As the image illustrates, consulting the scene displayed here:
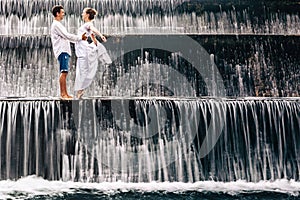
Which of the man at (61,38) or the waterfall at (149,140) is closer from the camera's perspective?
→ the man at (61,38)

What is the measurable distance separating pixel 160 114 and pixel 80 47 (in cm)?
205

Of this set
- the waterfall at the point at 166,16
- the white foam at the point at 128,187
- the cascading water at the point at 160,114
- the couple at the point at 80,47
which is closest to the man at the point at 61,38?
the couple at the point at 80,47

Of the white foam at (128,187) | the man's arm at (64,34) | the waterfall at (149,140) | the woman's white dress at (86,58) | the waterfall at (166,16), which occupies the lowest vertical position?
the white foam at (128,187)

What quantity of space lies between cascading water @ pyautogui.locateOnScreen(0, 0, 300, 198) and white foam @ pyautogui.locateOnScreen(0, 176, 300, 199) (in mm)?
190

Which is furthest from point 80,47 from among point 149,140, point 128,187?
point 128,187

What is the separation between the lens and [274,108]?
356 inches

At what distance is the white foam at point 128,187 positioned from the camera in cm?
746

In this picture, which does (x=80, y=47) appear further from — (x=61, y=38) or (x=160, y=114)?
(x=160, y=114)

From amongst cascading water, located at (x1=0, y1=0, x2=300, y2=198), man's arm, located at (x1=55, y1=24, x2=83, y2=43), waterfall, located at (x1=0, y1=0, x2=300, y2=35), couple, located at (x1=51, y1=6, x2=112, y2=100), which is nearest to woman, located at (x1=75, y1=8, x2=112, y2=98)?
couple, located at (x1=51, y1=6, x2=112, y2=100)

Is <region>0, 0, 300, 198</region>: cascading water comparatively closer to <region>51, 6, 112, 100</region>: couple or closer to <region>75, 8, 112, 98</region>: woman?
<region>75, 8, 112, 98</region>: woman

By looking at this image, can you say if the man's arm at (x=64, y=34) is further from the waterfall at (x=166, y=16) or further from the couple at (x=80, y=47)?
the waterfall at (x=166, y=16)

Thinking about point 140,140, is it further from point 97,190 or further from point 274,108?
point 274,108

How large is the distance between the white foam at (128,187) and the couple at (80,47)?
1749 millimetres

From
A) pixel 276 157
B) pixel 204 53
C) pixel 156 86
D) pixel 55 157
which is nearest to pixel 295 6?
pixel 204 53
